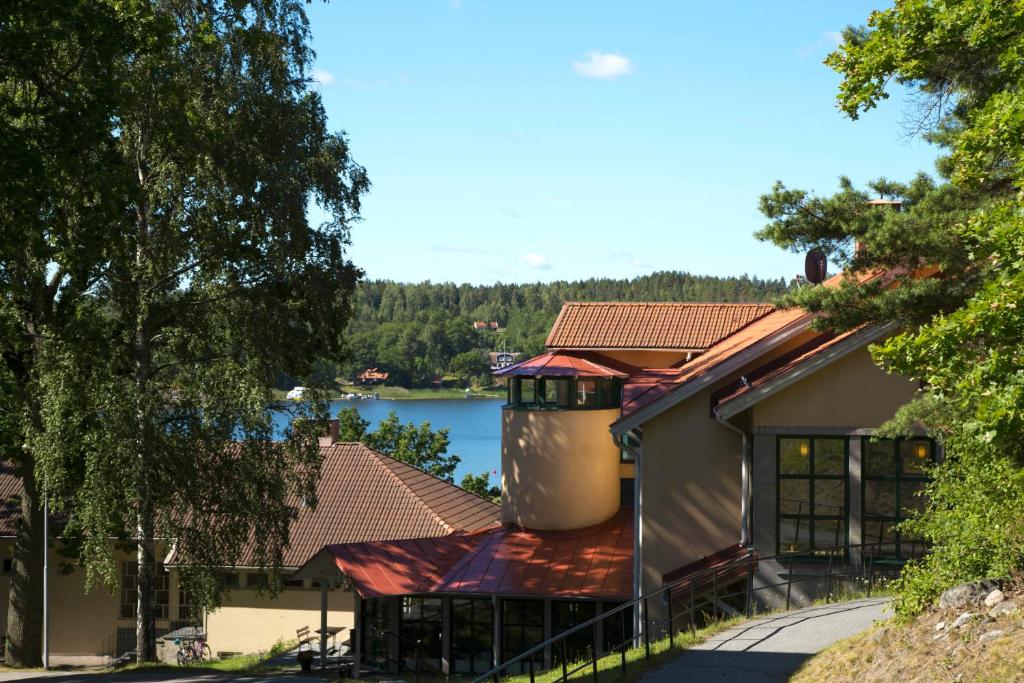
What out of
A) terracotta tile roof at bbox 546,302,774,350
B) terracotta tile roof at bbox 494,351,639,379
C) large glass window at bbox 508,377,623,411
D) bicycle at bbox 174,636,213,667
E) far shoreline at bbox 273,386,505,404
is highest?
terracotta tile roof at bbox 546,302,774,350

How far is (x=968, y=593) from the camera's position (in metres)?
11.4

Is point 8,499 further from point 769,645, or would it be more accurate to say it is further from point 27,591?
point 769,645

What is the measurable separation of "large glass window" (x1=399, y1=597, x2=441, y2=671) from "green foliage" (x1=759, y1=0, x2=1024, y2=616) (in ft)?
36.4

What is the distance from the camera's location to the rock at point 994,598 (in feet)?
36.1

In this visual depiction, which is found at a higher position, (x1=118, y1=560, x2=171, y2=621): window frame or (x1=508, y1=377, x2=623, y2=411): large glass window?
(x1=508, y1=377, x2=623, y2=411): large glass window

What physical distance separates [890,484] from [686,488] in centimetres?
383

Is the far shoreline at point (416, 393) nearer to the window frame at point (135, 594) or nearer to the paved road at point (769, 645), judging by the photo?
the window frame at point (135, 594)

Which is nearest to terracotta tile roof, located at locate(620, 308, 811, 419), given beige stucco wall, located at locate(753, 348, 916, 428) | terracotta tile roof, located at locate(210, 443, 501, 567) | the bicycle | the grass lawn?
beige stucco wall, located at locate(753, 348, 916, 428)

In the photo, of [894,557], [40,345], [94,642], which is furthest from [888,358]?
[94,642]

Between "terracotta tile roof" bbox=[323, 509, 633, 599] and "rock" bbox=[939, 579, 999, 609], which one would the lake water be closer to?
"terracotta tile roof" bbox=[323, 509, 633, 599]

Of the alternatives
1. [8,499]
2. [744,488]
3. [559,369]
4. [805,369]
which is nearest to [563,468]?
[559,369]

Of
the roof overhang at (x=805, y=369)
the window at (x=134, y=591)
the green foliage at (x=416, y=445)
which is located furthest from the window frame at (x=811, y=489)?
the green foliage at (x=416, y=445)

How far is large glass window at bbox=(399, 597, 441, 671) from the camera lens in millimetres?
23906

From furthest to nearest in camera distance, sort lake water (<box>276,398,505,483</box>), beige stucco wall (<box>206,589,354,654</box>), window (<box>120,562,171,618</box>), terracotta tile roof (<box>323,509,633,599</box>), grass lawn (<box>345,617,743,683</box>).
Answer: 1. lake water (<box>276,398,505,483</box>)
2. window (<box>120,562,171,618</box>)
3. beige stucco wall (<box>206,589,354,654</box>)
4. terracotta tile roof (<box>323,509,633,599</box>)
5. grass lawn (<box>345,617,743,683</box>)
